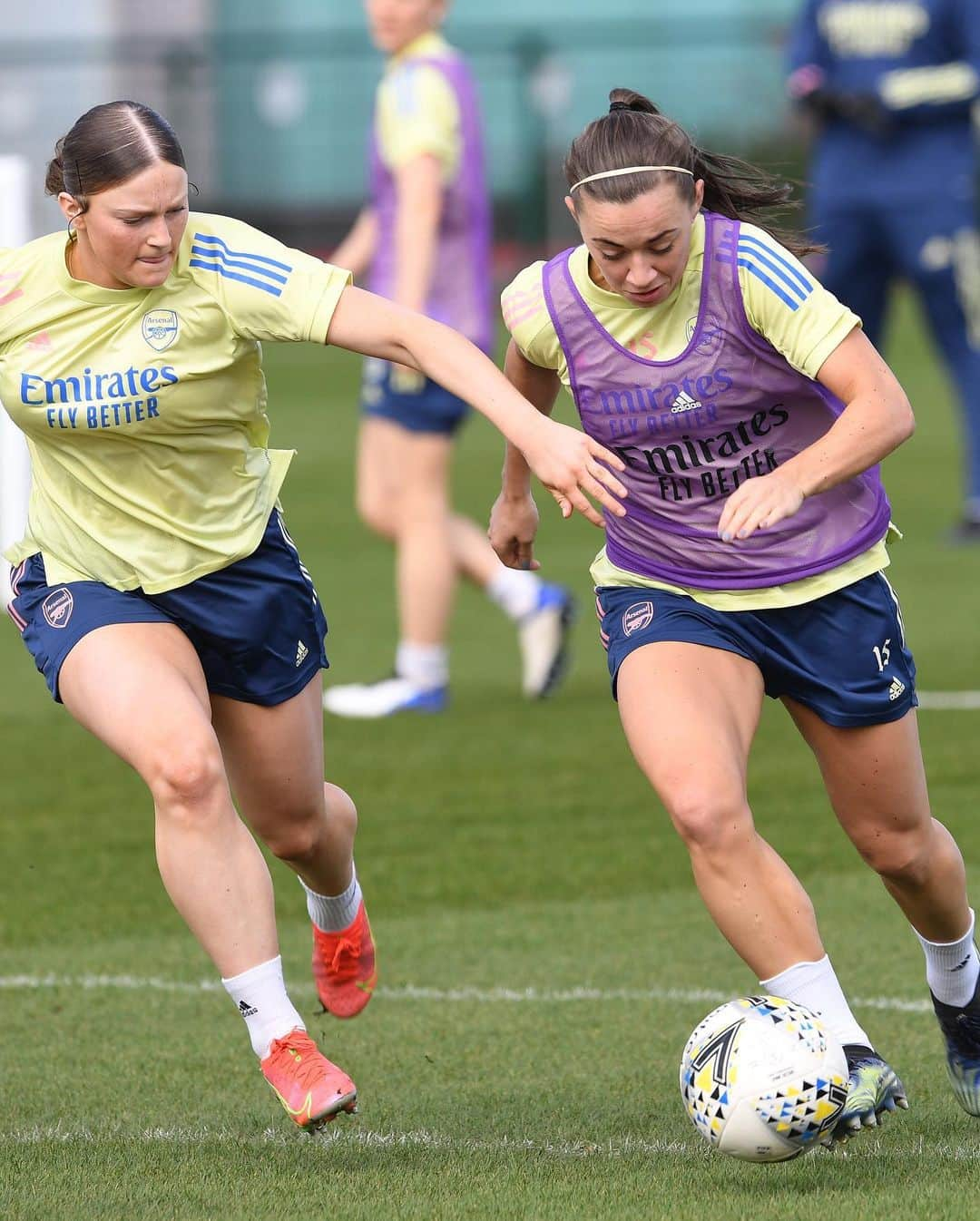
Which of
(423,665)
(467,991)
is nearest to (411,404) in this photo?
(423,665)

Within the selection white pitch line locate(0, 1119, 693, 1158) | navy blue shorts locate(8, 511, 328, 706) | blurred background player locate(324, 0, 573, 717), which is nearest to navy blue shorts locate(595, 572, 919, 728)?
navy blue shorts locate(8, 511, 328, 706)

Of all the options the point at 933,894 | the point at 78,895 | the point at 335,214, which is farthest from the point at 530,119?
the point at 933,894

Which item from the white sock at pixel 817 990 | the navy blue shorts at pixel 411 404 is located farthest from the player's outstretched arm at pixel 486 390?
the navy blue shorts at pixel 411 404

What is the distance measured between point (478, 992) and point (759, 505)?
84.8 inches

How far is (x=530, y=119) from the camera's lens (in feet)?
106

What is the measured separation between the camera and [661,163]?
183 inches

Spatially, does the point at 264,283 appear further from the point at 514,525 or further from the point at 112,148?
the point at 514,525

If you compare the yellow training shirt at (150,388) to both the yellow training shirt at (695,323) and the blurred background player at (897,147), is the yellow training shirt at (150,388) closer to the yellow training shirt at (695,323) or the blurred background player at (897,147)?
the yellow training shirt at (695,323)

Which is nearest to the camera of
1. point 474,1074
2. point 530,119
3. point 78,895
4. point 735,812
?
point 735,812

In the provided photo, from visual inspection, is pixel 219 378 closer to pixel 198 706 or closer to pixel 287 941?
pixel 198 706

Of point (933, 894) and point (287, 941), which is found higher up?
point (933, 894)

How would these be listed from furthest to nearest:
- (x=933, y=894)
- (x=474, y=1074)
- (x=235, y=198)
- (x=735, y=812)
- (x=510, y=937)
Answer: (x=235, y=198), (x=510, y=937), (x=474, y=1074), (x=933, y=894), (x=735, y=812)

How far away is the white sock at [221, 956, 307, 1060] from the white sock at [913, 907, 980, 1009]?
4.70ft

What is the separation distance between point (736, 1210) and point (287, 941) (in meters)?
2.84
